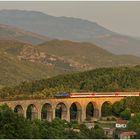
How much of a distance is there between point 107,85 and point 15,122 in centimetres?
5652

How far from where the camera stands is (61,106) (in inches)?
3275

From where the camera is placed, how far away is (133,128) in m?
59.6

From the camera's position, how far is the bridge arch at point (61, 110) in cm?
8139

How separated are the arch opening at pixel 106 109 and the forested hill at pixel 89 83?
20.6ft

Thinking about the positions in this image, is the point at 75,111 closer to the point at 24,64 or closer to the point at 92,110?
the point at 92,110

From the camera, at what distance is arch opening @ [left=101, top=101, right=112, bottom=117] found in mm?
82125

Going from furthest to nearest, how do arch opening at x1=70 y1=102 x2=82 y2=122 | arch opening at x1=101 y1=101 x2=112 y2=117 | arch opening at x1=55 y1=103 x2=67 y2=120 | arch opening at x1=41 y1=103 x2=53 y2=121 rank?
arch opening at x1=70 y1=102 x2=82 y2=122 → arch opening at x1=101 y1=101 x2=112 y2=117 → arch opening at x1=55 y1=103 x2=67 y2=120 → arch opening at x1=41 y1=103 x2=53 y2=121

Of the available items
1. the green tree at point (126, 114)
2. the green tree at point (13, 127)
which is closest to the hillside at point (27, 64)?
the green tree at point (126, 114)

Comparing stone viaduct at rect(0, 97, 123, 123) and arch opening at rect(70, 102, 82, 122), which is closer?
stone viaduct at rect(0, 97, 123, 123)

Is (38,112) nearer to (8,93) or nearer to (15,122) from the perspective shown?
(8,93)

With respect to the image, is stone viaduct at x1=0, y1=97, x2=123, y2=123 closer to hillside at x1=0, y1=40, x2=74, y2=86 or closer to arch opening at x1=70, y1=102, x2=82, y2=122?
arch opening at x1=70, y1=102, x2=82, y2=122

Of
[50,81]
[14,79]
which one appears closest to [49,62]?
[14,79]

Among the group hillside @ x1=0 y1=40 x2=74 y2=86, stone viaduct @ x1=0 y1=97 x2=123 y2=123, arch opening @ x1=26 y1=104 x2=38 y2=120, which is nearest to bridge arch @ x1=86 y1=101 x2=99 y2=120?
stone viaduct @ x1=0 y1=97 x2=123 y2=123

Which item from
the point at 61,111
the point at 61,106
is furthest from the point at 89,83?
the point at 61,111
